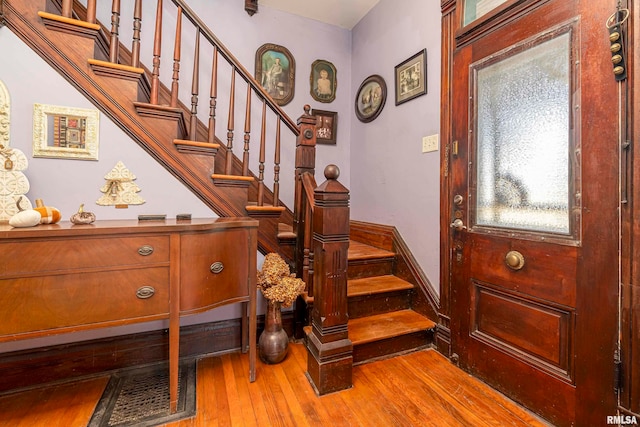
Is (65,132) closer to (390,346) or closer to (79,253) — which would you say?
(79,253)

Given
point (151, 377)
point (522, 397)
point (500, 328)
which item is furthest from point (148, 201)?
point (522, 397)

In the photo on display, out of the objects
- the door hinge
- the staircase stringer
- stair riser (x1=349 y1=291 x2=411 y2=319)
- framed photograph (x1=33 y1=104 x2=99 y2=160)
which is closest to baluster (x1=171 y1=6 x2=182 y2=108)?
the staircase stringer

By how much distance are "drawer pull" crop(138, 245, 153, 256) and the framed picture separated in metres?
2.29

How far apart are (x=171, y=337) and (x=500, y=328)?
66.0 inches

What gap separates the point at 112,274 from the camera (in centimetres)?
122

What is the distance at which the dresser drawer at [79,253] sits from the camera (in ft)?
3.57

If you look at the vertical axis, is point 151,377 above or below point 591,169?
below

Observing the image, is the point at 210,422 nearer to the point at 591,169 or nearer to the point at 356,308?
the point at 356,308

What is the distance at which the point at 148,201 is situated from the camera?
164 cm

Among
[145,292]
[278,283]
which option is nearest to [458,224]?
[278,283]

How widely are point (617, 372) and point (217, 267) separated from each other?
1.73 m

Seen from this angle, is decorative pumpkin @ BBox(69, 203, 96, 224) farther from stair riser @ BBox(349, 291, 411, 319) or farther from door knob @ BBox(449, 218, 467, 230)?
door knob @ BBox(449, 218, 467, 230)

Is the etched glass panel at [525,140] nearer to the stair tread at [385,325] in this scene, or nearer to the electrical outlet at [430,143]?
the electrical outlet at [430,143]
